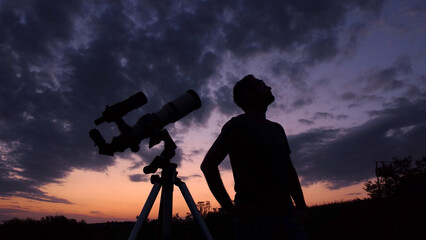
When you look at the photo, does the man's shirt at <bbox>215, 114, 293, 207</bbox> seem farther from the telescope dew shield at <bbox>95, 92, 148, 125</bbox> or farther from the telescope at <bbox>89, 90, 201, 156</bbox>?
the telescope dew shield at <bbox>95, 92, 148, 125</bbox>

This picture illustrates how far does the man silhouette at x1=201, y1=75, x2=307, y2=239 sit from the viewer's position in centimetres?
226

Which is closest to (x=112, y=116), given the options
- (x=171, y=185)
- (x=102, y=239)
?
(x=171, y=185)

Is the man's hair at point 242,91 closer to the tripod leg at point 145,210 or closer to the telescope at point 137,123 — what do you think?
the telescope at point 137,123

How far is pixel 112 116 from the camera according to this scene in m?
3.73

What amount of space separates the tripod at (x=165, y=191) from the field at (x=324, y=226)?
6.37 m

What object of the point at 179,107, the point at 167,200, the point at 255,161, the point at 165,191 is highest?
the point at 179,107

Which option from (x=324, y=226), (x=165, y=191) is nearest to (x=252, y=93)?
(x=165, y=191)

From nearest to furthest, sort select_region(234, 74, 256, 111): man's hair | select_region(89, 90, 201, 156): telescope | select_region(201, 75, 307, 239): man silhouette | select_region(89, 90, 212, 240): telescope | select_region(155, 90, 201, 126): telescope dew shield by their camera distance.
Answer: select_region(201, 75, 307, 239): man silhouette
select_region(234, 74, 256, 111): man's hair
select_region(89, 90, 212, 240): telescope
select_region(89, 90, 201, 156): telescope
select_region(155, 90, 201, 126): telescope dew shield

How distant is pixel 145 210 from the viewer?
10.5ft

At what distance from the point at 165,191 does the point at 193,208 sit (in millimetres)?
383

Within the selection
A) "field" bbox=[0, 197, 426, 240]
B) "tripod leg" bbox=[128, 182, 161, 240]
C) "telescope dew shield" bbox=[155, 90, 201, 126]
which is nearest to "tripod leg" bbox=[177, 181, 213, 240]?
"tripod leg" bbox=[128, 182, 161, 240]

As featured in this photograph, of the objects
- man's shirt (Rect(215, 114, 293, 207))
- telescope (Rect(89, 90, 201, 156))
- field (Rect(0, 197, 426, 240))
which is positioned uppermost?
telescope (Rect(89, 90, 201, 156))

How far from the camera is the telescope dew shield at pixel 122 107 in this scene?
3.74 metres

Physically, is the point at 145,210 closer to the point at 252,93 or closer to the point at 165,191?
the point at 165,191
